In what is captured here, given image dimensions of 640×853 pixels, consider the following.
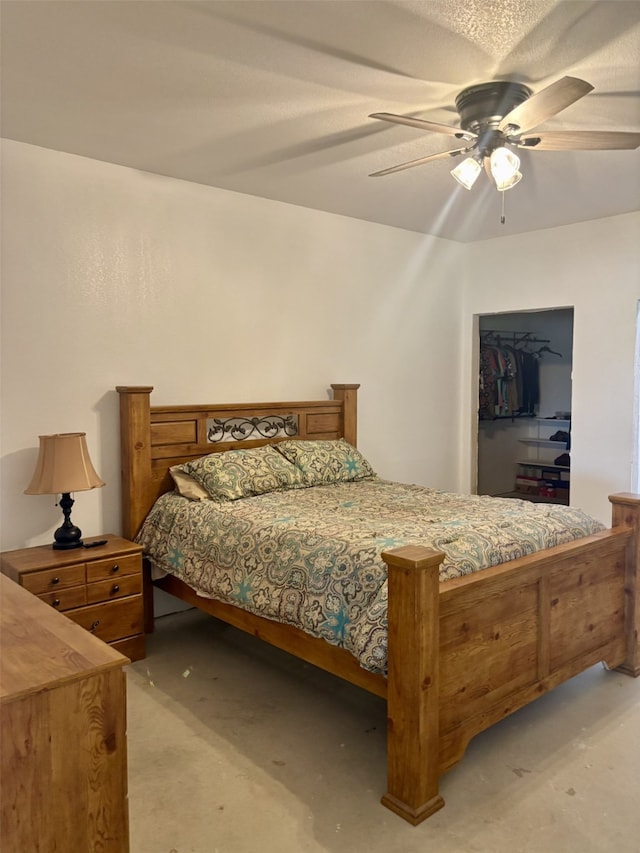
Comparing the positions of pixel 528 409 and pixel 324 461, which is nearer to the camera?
pixel 324 461

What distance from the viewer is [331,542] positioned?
2.50 metres

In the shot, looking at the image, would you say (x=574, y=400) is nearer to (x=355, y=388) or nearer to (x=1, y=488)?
(x=355, y=388)

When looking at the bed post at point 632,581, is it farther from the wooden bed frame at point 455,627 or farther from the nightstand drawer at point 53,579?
the nightstand drawer at point 53,579

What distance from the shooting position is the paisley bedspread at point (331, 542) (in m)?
2.28

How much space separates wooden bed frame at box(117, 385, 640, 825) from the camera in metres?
2.01

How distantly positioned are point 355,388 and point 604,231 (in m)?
2.08

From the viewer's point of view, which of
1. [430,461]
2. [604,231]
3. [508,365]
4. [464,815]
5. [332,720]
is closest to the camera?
[464,815]

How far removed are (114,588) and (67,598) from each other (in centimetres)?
23

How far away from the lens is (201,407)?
374 cm

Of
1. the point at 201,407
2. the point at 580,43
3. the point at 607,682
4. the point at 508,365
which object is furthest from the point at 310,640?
the point at 508,365

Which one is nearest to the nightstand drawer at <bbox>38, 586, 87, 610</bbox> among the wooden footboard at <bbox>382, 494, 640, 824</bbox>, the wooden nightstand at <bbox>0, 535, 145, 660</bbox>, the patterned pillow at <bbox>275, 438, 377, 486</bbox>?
the wooden nightstand at <bbox>0, 535, 145, 660</bbox>

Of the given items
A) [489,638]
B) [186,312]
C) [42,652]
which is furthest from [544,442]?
[42,652]

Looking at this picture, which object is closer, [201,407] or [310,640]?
[310,640]

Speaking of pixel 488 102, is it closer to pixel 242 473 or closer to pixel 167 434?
pixel 242 473
